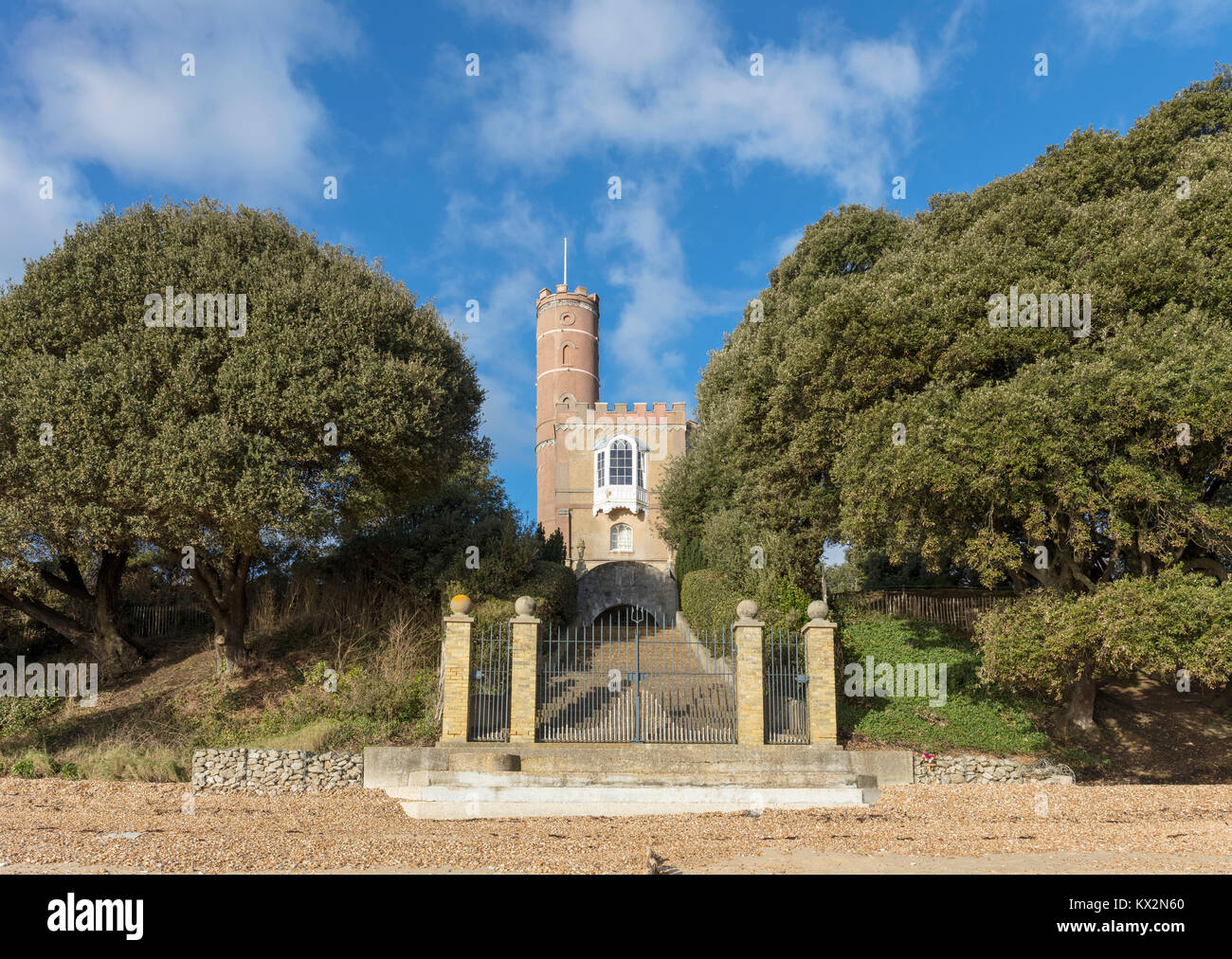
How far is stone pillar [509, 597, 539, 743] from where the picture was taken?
11070mm

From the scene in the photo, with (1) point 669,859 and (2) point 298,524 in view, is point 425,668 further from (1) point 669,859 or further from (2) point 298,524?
(1) point 669,859

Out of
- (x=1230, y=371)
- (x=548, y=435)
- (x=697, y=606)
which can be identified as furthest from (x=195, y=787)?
(x=548, y=435)

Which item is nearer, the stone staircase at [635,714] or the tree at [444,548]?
the stone staircase at [635,714]

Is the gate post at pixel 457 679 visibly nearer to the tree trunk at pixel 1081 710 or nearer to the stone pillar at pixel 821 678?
the stone pillar at pixel 821 678

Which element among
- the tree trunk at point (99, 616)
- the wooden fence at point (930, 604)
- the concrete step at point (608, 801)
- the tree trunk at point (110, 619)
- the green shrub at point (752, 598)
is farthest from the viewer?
the wooden fence at point (930, 604)

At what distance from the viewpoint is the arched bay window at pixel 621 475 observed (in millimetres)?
37656

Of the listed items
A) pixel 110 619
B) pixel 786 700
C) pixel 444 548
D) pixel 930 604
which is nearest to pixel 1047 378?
pixel 786 700

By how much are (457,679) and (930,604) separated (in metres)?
13.2

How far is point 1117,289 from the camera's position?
1131 centimetres

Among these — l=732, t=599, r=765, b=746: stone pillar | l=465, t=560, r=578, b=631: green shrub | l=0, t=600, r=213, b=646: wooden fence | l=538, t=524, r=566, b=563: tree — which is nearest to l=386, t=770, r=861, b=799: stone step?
l=732, t=599, r=765, b=746: stone pillar

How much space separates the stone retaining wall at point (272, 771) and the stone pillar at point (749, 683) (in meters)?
5.83

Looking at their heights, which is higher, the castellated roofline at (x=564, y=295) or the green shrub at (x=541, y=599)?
the castellated roofline at (x=564, y=295)

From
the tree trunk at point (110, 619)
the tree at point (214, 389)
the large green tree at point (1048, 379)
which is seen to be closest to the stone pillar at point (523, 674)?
the tree at point (214, 389)

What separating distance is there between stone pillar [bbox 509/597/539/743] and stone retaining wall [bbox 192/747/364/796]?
258cm
